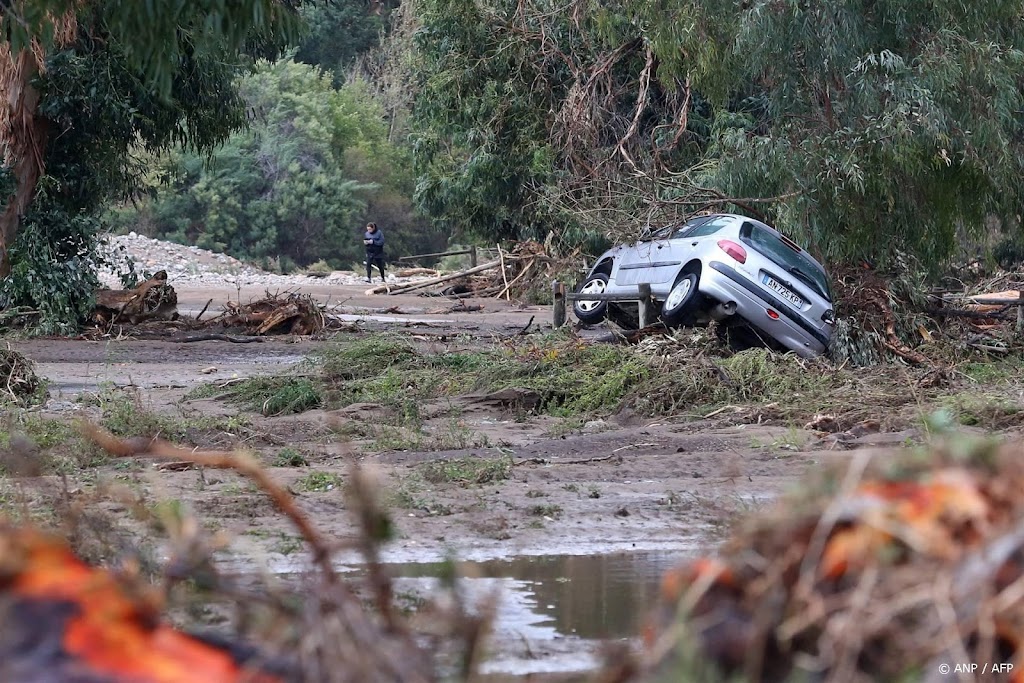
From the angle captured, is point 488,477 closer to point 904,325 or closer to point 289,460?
point 289,460

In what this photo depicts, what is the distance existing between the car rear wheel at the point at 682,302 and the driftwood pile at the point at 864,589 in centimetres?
1125

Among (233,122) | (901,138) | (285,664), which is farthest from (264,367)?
(285,664)

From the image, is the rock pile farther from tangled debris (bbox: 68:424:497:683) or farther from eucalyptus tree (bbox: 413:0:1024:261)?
tangled debris (bbox: 68:424:497:683)

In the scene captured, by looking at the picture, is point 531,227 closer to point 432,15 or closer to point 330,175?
point 432,15

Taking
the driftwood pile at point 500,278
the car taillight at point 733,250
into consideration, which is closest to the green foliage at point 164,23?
the car taillight at point 733,250

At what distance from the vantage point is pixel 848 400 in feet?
36.9

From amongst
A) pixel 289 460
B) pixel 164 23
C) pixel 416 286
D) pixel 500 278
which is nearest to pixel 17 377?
pixel 289 460

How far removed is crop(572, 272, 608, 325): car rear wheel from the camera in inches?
643

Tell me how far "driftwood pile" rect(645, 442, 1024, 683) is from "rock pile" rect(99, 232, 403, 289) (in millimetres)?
33608

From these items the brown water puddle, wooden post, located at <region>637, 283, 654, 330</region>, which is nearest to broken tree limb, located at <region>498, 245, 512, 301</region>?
wooden post, located at <region>637, 283, 654, 330</region>

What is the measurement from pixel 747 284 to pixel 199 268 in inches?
1290

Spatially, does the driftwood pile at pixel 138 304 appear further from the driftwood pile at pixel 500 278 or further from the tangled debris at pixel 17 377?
the driftwood pile at pixel 500 278

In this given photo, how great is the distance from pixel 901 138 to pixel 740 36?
216 cm

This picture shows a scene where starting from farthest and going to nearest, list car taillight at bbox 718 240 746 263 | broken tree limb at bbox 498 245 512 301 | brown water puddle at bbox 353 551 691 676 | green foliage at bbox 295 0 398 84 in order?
1. green foliage at bbox 295 0 398 84
2. broken tree limb at bbox 498 245 512 301
3. car taillight at bbox 718 240 746 263
4. brown water puddle at bbox 353 551 691 676
